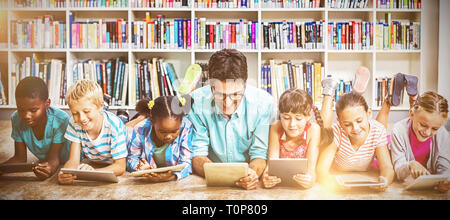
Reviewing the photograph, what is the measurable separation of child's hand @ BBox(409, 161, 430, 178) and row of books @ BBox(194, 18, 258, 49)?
0.97 meters

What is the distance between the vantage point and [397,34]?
171 cm

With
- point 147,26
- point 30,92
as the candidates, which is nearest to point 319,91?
point 147,26

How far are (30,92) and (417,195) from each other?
184 cm

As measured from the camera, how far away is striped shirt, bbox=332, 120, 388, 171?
5.02ft

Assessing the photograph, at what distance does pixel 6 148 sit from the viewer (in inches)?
66.4

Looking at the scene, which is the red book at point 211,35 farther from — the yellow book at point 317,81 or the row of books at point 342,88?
the row of books at point 342,88

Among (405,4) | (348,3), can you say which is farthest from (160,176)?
(405,4)

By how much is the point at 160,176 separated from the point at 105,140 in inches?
12.0

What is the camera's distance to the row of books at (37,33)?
5.77ft

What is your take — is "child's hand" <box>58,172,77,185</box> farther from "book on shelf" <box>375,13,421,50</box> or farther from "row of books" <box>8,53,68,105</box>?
"book on shelf" <box>375,13,421,50</box>

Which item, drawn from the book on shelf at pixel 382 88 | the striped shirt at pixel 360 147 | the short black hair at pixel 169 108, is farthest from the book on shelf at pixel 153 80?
the book on shelf at pixel 382 88

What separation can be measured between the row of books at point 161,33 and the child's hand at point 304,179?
0.95m

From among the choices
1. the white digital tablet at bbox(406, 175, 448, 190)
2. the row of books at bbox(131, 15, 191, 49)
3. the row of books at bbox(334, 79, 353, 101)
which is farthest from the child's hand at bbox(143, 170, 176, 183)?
the white digital tablet at bbox(406, 175, 448, 190)
